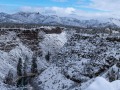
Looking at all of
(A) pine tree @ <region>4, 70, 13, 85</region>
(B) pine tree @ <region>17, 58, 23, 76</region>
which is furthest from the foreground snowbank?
(B) pine tree @ <region>17, 58, 23, 76</region>

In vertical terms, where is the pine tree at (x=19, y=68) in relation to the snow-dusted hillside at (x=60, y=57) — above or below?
below

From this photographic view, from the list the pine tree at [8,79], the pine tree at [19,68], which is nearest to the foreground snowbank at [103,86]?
the pine tree at [8,79]

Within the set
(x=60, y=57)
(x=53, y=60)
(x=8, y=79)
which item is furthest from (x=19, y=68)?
(x=60, y=57)

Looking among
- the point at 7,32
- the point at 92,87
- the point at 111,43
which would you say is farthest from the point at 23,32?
the point at 92,87

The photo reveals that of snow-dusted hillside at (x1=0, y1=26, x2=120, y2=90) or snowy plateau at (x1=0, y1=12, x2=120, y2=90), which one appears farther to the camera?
snowy plateau at (x1=0, y1=12, x2=120, y2=90)

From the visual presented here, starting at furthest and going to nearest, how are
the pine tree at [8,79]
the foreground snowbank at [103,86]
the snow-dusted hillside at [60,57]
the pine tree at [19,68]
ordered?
the pine tree at [19,68]
the pine tree at [8,79]
the snow-dusted hillside at [60,57]
the foreground snowbank at [103,86]

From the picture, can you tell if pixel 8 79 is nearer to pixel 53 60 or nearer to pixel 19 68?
pixel 19 68

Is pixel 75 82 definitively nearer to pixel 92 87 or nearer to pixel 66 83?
pixel 66 83

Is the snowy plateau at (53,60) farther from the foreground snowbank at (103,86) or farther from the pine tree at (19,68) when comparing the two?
the foreground snowbank at (103,86)

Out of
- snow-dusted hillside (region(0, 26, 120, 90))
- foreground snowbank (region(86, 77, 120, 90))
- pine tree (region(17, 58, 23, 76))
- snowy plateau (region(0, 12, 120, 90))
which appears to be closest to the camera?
foreground snowbank (region(86, 77, 120, 90))

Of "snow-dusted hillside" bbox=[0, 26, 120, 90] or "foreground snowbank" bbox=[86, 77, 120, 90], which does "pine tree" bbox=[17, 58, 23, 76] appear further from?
"foreground snowbank" bbox=[86, 77, 120, 90]

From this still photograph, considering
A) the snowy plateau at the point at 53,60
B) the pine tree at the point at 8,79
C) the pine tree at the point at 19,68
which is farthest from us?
the pine tree at the point at 19,68

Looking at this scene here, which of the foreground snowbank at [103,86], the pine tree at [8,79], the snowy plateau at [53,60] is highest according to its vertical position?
the foreground snowbank at [103,86]

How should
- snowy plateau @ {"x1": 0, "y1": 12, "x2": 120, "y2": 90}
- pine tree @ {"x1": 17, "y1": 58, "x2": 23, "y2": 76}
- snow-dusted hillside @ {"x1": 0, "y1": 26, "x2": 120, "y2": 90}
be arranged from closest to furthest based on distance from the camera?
snow-dusted hillside @ {"x1": 0, "y1": 26, "x2": 120, "y2": 90}, snowy plateau @ {"x1": 0, "y1": 12, "x2": 120, "y2": 90}, pine tree @ {"x1": 17, "y1": 58, "x2": 23, "y2": 76}
